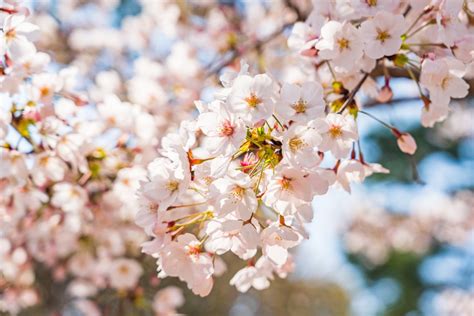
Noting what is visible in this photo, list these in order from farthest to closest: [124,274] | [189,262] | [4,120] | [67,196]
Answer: [124,274]
[67,196]
[4,120]
[189,262]

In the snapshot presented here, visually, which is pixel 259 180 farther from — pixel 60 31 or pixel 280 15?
pixel 60 31

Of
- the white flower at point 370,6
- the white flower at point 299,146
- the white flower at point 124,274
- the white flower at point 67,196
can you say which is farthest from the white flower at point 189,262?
the white flower at point 124,274

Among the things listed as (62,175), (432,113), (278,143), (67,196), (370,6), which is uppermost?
(370,6)

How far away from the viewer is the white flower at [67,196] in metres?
1.60

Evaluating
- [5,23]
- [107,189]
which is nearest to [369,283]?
[107,189]

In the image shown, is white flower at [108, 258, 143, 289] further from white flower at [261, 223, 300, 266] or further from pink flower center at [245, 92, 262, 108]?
pink flower center at [245, 92, 262, 108]

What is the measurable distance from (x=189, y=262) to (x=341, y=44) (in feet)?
1.57

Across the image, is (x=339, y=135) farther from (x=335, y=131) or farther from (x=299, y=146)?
(x=299, y=146)

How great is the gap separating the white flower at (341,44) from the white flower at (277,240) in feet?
1.09

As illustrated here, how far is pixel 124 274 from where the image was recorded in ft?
6.72

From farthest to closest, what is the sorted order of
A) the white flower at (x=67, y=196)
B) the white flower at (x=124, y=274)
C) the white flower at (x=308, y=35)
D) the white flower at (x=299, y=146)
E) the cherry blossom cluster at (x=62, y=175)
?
the white flower at (x=124, y=274) → the white flower at (x=67, y=196) → the cherry blossom cluster at (x=62, y=175) → the white flower at (x=308, y=35) → the white flower at (x=299, y=146)

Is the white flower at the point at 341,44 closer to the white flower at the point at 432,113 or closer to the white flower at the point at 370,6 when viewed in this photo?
the white flower at the point at 370,6

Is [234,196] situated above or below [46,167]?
above

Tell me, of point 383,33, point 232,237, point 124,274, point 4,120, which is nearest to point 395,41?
point 383,33
